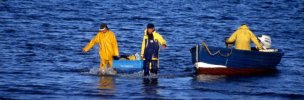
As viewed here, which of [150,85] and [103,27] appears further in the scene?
[103,27]

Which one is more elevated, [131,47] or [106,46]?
[106,46]

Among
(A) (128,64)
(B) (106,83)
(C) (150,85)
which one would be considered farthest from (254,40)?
(B) (106,83)

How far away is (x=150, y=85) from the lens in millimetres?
26578

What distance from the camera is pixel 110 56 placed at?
28.5 meters

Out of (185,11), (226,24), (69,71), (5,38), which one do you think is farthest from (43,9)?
(69,71)

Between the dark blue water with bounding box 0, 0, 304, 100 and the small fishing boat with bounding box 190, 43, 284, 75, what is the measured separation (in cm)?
46

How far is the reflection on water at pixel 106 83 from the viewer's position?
25.8 m

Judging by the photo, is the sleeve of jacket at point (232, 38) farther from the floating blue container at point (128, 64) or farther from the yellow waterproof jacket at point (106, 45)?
the yellow waterproof jacket at point (106, 45)

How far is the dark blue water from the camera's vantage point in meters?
25.8

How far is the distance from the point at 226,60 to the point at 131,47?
533 inches

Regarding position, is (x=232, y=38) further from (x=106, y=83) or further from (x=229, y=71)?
(x=106, y=83)

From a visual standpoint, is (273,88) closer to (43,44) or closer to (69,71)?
(69,71)

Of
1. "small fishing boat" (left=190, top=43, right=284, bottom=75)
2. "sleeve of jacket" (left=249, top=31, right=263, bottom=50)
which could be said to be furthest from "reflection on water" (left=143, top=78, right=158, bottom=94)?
"sleeve of jacket" (left=249, top=31, right=263, bottom=50)

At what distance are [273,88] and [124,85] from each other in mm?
4396
